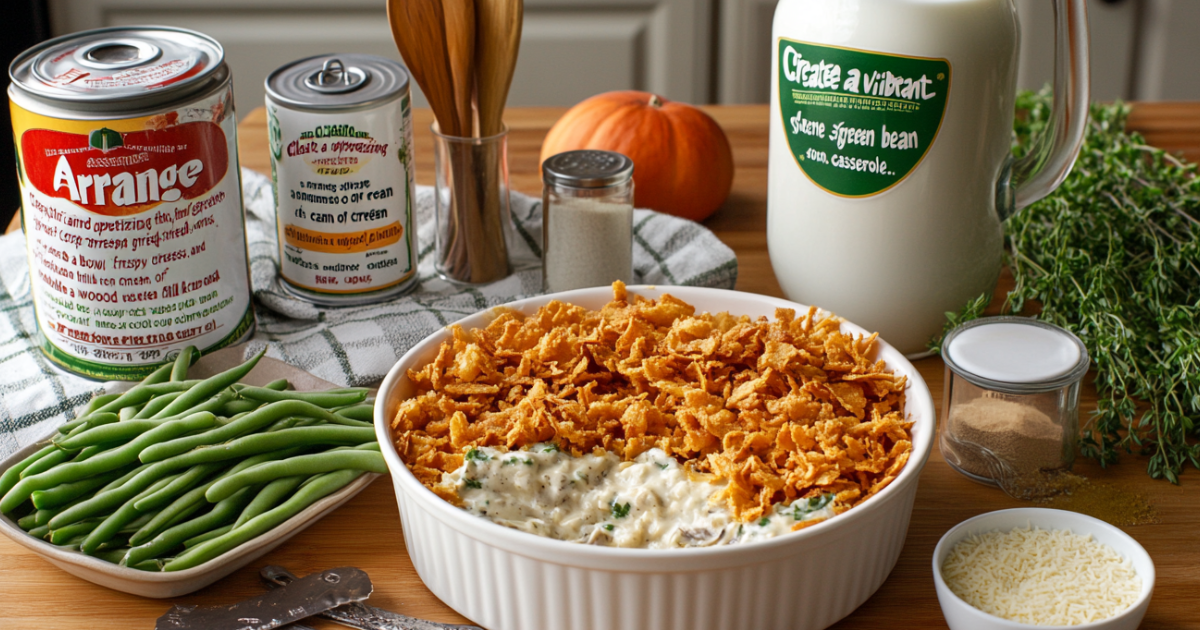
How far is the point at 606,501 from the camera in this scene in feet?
3.42

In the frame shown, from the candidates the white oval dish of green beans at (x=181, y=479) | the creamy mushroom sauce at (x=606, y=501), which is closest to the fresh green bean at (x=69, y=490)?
the white oval dish of green beans at (x=181, y=479)

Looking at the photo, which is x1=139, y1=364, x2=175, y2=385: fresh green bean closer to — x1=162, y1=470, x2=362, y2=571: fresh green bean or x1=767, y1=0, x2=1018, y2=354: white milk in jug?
x1=162, y1=470, x2=362, y2=571: fresh green bean

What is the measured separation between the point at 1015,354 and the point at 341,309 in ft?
3.00

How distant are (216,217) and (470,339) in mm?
362

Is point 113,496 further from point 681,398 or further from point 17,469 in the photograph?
point 681,398

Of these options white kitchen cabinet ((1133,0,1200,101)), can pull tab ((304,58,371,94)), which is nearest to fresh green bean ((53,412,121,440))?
can pull tab ((304,58,371,94))

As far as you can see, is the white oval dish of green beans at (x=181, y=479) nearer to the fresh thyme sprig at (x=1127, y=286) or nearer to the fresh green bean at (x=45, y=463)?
the fresh green bean at (x=45, y=463)

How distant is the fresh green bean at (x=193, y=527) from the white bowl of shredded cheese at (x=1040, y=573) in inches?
27.6

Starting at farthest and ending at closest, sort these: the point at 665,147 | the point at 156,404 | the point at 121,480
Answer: the point at 665,147, the point at 156,404, the point at 121,480

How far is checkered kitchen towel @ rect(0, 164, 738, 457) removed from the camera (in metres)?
1.34

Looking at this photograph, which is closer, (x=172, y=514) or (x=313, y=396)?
(x=172, y=514)

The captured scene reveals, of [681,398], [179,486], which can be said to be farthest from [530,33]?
[179,486]

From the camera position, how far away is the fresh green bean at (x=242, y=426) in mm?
1113

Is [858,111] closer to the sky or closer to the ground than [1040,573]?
closer to the sky
